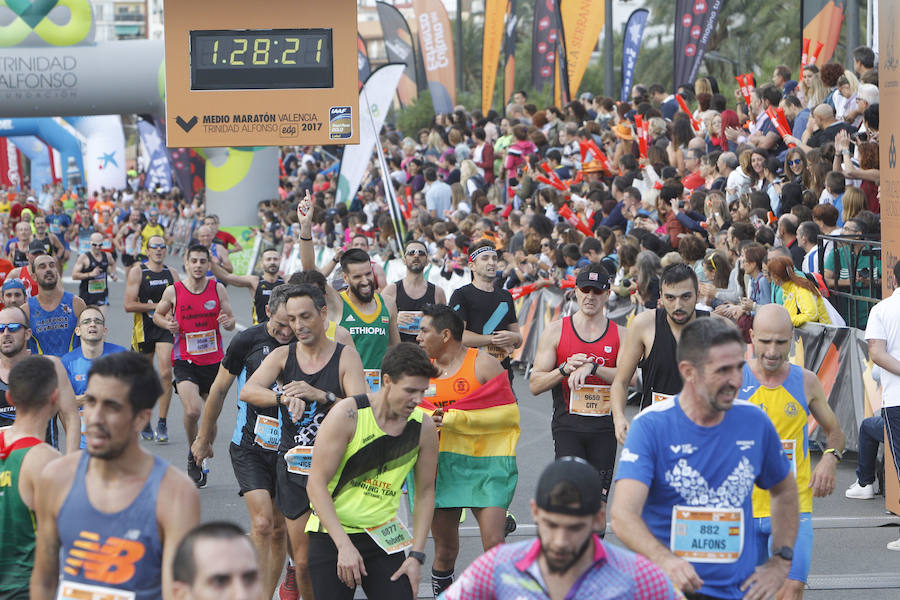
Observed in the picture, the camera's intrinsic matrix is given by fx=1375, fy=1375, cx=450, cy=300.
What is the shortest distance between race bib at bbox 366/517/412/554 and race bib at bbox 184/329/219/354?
229 inches

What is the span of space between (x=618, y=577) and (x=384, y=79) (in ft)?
47.8

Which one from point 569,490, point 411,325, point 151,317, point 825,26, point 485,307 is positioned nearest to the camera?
point 569,490

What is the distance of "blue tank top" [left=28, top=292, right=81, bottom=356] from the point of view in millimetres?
10734

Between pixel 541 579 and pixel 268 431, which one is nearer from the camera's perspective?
pixel 541 579

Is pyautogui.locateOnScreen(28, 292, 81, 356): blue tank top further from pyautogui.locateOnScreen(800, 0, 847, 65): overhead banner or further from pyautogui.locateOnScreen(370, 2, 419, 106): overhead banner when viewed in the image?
pyautogui.locateOnScreen(370, 2, 419, 106): overhead banner

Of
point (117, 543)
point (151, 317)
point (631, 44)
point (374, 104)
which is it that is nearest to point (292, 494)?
point (117, 543)

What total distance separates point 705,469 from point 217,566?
5.72 feet

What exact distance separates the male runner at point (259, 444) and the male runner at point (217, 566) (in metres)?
3.66

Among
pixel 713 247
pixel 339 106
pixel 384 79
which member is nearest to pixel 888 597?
pixel 339 106

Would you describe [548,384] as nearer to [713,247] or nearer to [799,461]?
[799,461]

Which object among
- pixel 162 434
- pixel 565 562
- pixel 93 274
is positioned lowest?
pixel 162 434

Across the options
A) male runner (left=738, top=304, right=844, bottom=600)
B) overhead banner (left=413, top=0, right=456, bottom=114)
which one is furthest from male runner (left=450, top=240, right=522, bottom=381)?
overhead banner (left=413, top=0, right=456, bottom=114)

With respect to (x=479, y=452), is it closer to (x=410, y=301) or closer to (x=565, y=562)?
(x=410, y=301)

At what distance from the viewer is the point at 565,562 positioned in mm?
3508
